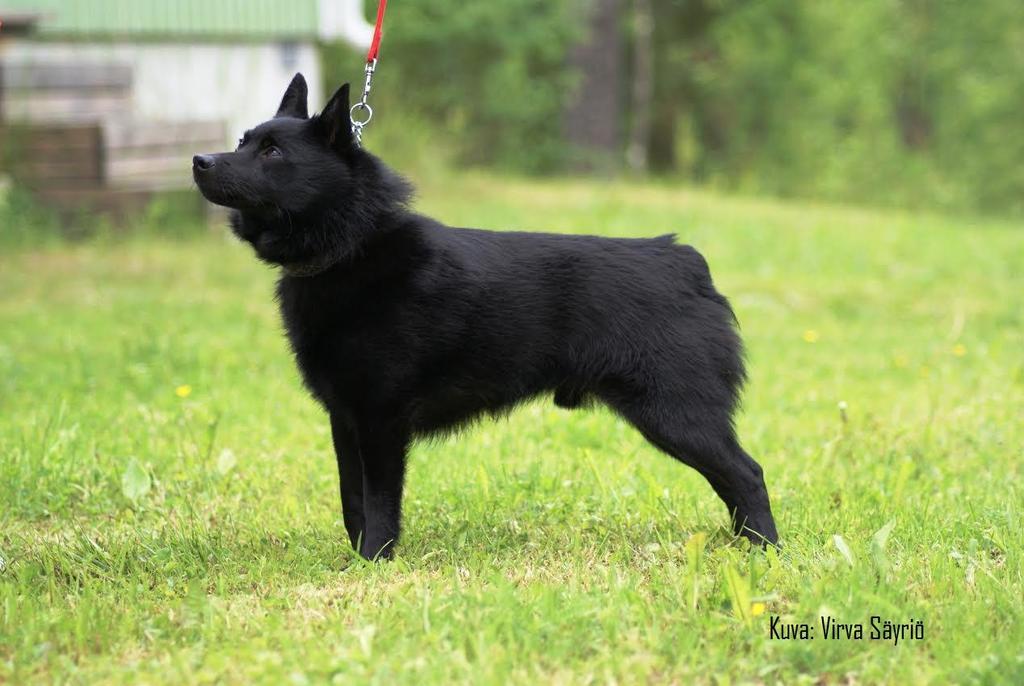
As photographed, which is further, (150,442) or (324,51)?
(324,51)

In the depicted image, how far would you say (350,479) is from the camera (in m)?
3.62

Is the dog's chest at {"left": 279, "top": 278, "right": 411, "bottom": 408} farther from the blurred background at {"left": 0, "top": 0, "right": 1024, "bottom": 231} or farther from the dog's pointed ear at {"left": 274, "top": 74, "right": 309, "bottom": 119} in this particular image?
the blurred background at {"left": 0, "top": 0, "right": 1024, "bottom": 231}

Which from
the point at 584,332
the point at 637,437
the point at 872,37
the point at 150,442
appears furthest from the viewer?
the point at 872,37

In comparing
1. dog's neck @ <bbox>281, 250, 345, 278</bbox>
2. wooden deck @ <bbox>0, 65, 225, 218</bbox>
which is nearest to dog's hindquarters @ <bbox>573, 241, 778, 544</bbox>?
dog's neck @ <bbox>281, 250, 345, 278</bbox>

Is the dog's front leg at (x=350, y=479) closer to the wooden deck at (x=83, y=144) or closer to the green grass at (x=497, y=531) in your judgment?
the green grass at (x=497, y=531)

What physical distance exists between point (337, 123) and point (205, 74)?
9935 mm

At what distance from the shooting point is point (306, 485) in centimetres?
438

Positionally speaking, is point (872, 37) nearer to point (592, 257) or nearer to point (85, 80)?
point (85, 80)

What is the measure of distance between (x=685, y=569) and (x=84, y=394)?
3504 mm

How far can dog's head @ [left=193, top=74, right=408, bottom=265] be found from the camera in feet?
11.0

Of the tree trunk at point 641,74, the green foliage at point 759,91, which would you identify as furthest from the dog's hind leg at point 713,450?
the tree trunk at point 641,74

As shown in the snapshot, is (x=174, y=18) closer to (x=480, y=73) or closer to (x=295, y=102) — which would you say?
(x=480, y=73)

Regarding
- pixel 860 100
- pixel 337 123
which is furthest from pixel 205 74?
pixel 860 100

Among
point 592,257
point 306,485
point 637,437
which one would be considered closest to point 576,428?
point 637,437
